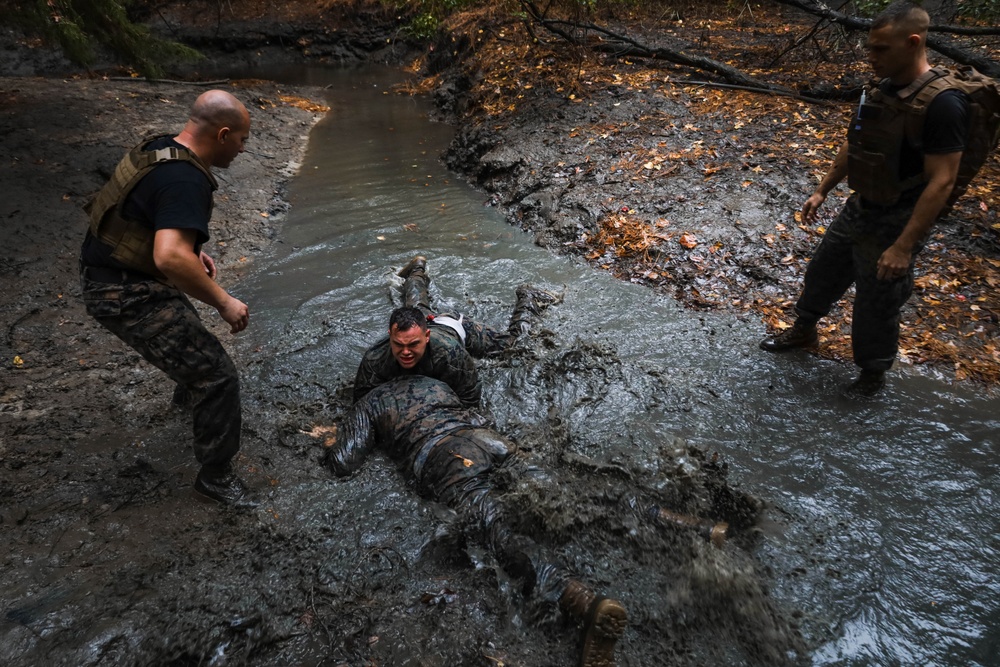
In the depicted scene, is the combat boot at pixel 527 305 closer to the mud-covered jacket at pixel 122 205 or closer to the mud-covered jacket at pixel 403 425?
the mud-covered jacket at pixel 403 425

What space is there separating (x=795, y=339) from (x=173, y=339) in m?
4.86

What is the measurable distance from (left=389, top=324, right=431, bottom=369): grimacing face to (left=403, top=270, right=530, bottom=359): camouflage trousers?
0.96m

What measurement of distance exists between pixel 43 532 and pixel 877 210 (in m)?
5.76

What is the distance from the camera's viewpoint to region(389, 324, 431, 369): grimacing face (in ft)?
13.4

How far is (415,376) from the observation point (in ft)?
14.2

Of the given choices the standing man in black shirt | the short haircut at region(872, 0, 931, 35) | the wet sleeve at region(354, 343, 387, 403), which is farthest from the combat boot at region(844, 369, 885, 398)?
the wet sleeve at region(354, 343, 387, 403)

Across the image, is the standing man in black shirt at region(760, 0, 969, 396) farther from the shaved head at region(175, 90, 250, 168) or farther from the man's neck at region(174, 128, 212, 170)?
the man's neck at region(174, 128, 212, 170)

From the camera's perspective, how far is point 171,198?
279 centimetres

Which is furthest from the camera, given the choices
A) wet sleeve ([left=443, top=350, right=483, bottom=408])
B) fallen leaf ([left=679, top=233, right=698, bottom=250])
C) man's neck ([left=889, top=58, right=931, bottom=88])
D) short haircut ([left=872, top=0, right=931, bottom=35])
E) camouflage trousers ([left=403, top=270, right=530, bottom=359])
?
fallen leaf ([left=679, top=233, right=698, bottom=250])

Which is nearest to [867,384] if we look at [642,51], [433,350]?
[433,350]

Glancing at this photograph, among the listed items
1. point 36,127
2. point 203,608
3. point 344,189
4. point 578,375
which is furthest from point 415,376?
point 36,127

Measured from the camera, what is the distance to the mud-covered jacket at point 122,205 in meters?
2.86

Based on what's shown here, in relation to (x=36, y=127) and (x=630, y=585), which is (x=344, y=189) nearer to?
(x=36, y=127)

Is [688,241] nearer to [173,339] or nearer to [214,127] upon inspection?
[214,127]
